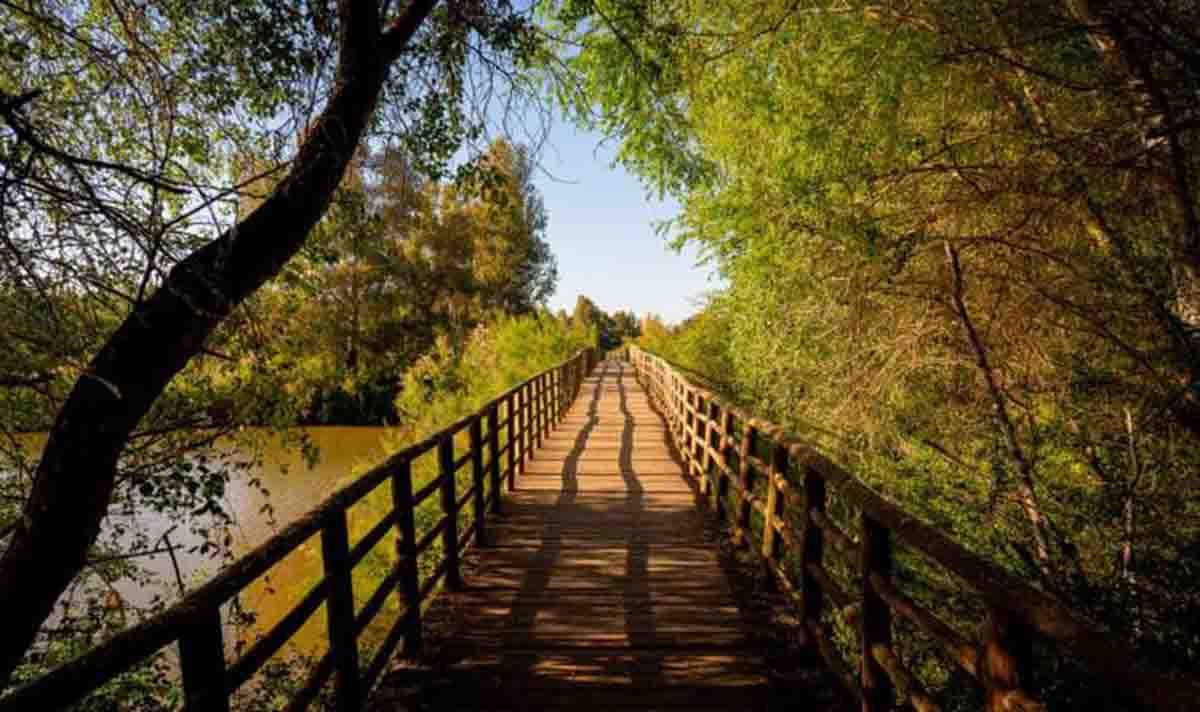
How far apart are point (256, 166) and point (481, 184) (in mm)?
1940

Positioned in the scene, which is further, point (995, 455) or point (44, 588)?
point (995, 455)

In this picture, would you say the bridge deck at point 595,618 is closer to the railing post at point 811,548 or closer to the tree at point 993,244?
the railing post at point 811,548

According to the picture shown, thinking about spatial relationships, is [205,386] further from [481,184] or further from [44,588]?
[481,184]

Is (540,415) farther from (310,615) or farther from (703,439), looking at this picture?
(310,615)

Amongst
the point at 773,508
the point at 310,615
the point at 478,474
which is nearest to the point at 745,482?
the point at 773,508

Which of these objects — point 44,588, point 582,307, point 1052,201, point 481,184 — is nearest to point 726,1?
point 481,184

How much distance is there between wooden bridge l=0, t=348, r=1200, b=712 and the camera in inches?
65.3

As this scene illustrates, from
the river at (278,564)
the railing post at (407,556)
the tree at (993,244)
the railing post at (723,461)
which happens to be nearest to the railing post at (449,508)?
the railing post at (407,556)

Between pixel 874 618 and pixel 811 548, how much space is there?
87 centimetres

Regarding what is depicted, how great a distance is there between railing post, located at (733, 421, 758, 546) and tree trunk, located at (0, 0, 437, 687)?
3.55 metres

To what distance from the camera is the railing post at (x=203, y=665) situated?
5.51 feet

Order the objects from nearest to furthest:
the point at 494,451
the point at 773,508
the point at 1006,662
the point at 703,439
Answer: the point at 1006,662, the point at 773,508, the point at 494,451, the point at 703,439

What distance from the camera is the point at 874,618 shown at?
2.59 metres

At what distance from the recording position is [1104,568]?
482 centimetres
